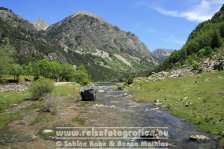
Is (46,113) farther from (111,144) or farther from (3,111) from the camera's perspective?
(111,144)

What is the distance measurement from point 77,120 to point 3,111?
19293 millimetres

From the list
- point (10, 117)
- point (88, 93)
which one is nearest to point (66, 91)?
point (88, 93)

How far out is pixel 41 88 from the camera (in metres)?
78.4

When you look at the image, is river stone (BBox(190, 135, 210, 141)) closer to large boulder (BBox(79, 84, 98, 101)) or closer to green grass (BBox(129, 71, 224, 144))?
green grass (BBox(129, 71, 224, 144))

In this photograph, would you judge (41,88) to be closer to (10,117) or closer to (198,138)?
(10,117)

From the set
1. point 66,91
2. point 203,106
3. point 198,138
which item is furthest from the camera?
point 66,91

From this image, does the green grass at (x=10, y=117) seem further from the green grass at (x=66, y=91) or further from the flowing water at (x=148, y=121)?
the green grass at (x=66, y=91)

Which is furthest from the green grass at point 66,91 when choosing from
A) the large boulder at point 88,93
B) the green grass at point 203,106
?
the green grass at point 203,106

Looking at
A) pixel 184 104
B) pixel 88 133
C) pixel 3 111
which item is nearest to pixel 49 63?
pixel 3 111

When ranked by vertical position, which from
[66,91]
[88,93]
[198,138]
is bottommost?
[198,138]

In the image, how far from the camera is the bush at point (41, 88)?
7769 centimetres

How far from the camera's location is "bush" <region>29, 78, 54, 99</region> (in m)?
77.7

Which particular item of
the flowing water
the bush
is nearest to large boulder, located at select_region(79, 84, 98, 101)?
the bush

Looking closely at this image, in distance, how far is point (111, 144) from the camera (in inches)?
1357
